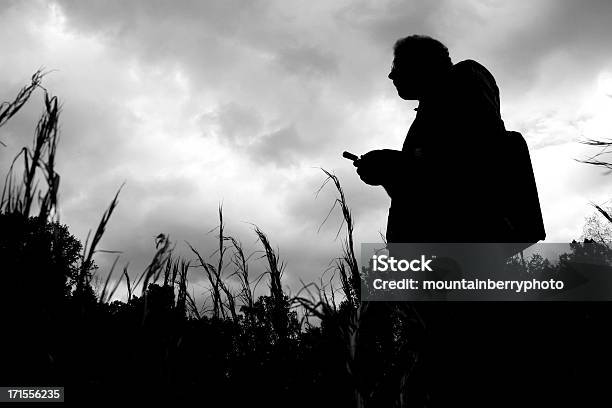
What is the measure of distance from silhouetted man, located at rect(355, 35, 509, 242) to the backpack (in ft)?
0.10

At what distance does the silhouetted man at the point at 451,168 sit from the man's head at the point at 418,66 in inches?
3.1

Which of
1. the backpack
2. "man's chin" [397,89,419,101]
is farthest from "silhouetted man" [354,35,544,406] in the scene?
"man's chin" [397,89,419,101]

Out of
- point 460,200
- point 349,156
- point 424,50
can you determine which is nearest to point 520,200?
point 460,200

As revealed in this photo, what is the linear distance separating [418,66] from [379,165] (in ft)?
2.20

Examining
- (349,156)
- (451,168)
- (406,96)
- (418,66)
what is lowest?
(451,168)

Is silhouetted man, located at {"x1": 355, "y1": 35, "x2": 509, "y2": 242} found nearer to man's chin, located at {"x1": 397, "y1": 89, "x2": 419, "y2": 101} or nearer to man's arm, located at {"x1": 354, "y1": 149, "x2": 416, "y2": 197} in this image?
man's arm, located at {"x1": 354, "y1": 149, "x2": 416, "y2": 197}

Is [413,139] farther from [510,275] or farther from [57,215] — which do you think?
[57,215]

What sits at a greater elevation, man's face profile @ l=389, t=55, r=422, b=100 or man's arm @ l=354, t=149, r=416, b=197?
man's face profile @ l=389, t=55, r=422, b=100

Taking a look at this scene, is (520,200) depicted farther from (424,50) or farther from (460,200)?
(424,50)

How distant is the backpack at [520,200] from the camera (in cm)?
190

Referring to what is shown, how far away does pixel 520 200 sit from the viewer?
1.92 m

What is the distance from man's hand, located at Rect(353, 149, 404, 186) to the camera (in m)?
2.08

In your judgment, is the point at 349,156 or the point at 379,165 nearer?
the point at 379,165

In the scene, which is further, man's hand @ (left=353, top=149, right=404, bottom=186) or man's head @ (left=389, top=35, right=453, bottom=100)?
man's head @ (left=389, top=35, right=453, bottom=100)
